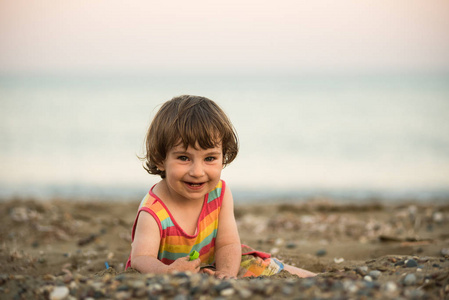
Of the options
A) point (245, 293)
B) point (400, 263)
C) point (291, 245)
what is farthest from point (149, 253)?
point (291, 245)

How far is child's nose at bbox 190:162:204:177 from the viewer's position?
11.5 ft

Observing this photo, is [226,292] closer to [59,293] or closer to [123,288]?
[123,288]

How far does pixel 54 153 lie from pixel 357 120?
14.7 metres

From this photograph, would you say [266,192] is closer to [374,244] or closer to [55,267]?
[374,244]

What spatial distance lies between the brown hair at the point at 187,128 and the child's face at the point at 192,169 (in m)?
0.06

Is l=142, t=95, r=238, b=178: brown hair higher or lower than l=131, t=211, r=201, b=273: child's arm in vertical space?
higher

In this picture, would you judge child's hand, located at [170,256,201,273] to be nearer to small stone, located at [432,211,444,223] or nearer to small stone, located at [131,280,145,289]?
small stone, located at [131,280,145,289]

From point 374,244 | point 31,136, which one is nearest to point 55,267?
point 374,244

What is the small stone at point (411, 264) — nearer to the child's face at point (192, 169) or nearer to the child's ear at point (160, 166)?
the child's face at point (192, 169)

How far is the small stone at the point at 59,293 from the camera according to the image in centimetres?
275

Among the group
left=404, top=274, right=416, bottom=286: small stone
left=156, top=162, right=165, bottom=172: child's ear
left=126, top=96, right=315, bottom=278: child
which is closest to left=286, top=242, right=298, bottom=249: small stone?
left=126, top=96, right=315, bottom=278: child

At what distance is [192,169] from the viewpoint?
3.52 m

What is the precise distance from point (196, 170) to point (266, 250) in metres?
2.35

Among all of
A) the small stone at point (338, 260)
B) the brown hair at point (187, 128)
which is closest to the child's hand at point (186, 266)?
the brown hair at point (187, 128)
